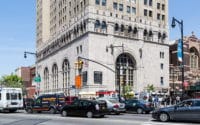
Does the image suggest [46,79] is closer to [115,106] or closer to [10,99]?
[10,99]

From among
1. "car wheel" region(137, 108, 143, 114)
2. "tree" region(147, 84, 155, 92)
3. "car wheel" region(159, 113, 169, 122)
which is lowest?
"car wheel" region(137, 108, 143, 114)

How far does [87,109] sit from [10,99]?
39.0 ft

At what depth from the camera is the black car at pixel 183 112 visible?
76.4ft

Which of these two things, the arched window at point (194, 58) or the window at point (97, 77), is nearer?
the window at point (97, 77)

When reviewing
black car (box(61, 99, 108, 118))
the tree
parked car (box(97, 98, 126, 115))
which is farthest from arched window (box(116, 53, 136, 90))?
black car (box(61, 99, 108, 118))

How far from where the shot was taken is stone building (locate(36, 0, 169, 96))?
78.9m

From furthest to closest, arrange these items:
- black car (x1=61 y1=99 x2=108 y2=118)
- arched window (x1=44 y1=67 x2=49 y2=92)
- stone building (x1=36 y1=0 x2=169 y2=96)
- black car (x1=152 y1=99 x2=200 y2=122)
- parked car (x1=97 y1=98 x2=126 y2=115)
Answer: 1. arched window (x1=44 y1=67 x2=49 y2=92)
2. stone building (x1=36 y1=0 x2=169 y2=96)
3. parked car (x1=97 y1=98 x2=126 y2=115)
4. black car (x1=61 y1=99 x2=108 y2=118)
5. black car (x1=152 y1=99 x2=200 y2=122)

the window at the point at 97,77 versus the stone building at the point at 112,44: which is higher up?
the stone building at the point at 112,44

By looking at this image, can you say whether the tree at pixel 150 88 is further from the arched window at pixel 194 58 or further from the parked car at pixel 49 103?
the parked car at pixel 49 103

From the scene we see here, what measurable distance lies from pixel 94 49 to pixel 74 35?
320 inches

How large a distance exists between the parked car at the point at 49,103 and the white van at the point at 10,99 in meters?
1.40

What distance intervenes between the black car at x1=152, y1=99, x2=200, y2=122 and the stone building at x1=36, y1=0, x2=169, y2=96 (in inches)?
1918

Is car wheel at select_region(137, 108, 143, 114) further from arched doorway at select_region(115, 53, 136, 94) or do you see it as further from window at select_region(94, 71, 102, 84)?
arched doorway at select_region(115, 53, 136, 94)

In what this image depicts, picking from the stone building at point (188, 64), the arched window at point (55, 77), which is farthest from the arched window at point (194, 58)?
the arched window at point (55, 77)
